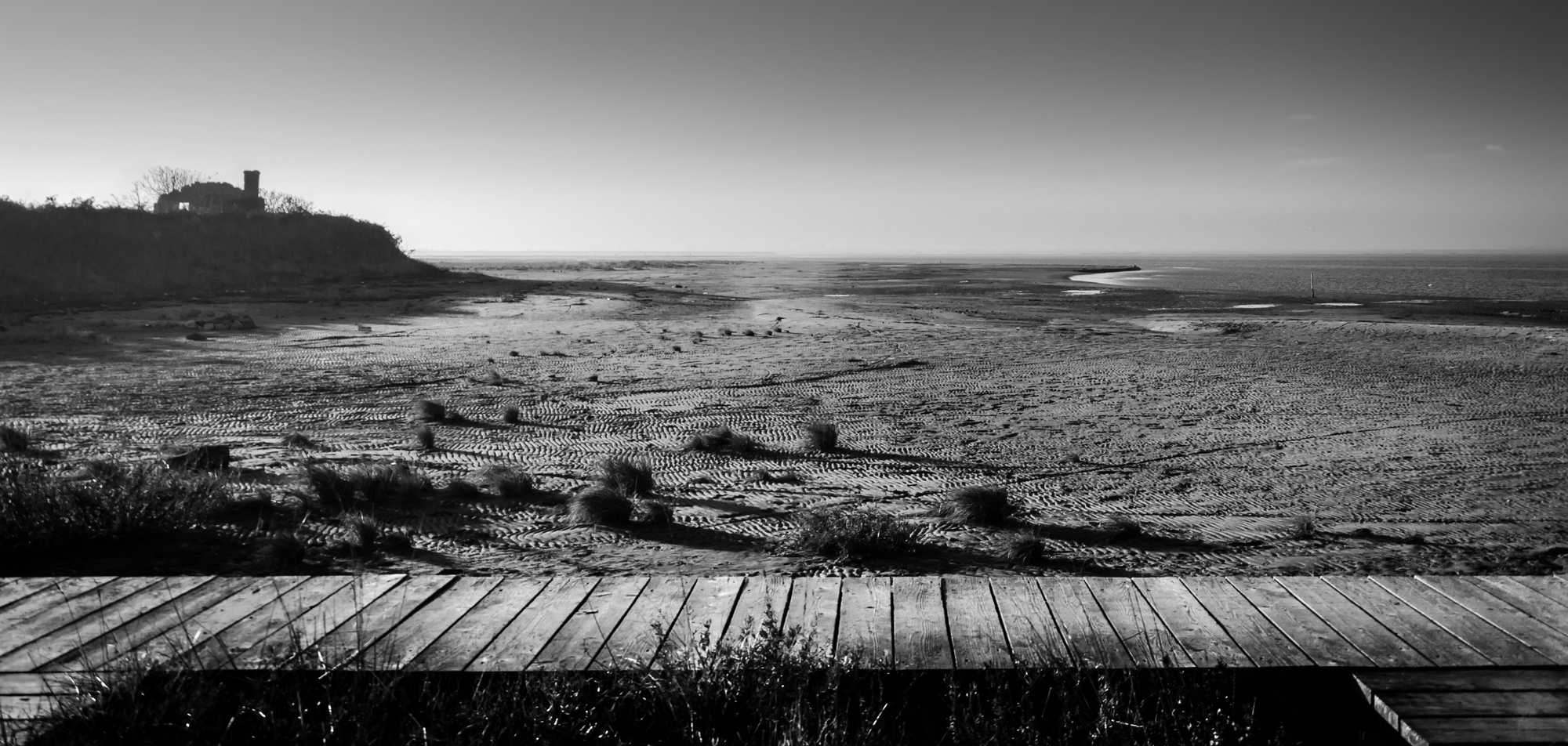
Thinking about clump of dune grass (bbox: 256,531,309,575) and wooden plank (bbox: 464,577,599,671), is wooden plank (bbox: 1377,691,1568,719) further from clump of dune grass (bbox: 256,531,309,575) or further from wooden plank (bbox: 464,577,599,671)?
clump of dune grass (bbox: 256,531,309,575)

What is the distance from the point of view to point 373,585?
4.39 meters

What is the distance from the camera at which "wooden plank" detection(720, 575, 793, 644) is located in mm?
3742

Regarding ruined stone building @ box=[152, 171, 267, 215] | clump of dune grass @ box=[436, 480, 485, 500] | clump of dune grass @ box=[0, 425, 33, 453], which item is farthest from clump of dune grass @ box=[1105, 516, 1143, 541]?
ruined stone building @ box=[152, 171, 267, 215]

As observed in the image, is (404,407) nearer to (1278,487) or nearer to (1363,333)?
(1278,487)

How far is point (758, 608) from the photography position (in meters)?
4.11

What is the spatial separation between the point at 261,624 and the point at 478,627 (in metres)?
0.89

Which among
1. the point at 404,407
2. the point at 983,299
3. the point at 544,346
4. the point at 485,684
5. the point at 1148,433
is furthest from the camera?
the point at 983,299

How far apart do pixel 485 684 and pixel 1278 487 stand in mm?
7147

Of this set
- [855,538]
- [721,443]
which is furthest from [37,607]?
[721,443]

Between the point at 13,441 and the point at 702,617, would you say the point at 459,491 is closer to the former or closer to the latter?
the point at 702,617

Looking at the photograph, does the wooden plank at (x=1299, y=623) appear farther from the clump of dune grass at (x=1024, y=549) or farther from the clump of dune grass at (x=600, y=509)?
the clump of dune grass at (x=600, y=509)

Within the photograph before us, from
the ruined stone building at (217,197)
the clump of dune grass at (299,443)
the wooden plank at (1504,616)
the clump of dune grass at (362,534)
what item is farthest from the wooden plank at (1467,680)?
the ruined stone building at (217,197)

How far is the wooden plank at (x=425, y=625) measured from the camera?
3.59 metres

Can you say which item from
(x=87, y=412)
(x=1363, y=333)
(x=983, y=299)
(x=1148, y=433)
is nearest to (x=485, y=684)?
(x=1148, y=433)
